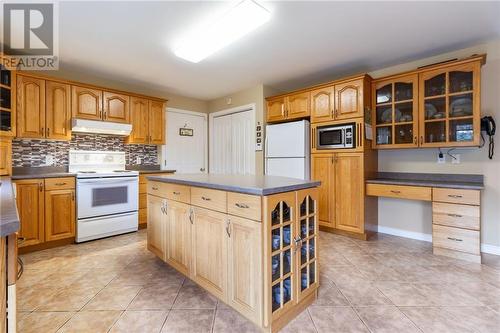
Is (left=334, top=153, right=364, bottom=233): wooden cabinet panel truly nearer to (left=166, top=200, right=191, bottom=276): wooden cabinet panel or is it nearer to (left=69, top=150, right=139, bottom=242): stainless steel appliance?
(left=166, top=200, right=191, bottom=276): wooden cabinet panel

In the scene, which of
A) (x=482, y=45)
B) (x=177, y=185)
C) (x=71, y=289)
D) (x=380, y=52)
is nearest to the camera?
(x=71, y=289)

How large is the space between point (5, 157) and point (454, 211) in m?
4.94

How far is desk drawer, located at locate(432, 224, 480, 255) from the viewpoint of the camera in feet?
8.14

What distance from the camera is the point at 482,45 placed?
2.77m

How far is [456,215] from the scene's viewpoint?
2.58 meters

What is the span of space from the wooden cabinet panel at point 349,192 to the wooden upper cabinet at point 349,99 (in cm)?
54

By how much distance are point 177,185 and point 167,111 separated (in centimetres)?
293

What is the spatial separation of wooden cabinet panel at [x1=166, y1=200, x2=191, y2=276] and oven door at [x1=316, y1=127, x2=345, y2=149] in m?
2.26

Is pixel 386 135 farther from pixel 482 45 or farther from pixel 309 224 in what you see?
pixel 309 224

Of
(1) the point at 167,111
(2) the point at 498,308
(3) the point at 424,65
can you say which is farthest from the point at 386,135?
(1) the point at 167,111

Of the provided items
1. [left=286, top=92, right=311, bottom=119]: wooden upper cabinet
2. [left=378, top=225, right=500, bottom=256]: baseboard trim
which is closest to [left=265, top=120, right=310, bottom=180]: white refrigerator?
[left=286, top=92, right=311, bottom=119]: wooden upper cabinet

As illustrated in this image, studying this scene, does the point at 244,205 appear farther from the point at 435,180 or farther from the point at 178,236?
the point at 435,180

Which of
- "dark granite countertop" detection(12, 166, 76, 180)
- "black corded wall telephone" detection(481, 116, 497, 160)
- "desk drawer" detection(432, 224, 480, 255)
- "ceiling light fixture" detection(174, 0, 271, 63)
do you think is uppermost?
"ceiling light fixture" detection(174, 0, 271, 63)

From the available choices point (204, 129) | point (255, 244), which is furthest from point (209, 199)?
point (204, 129)
